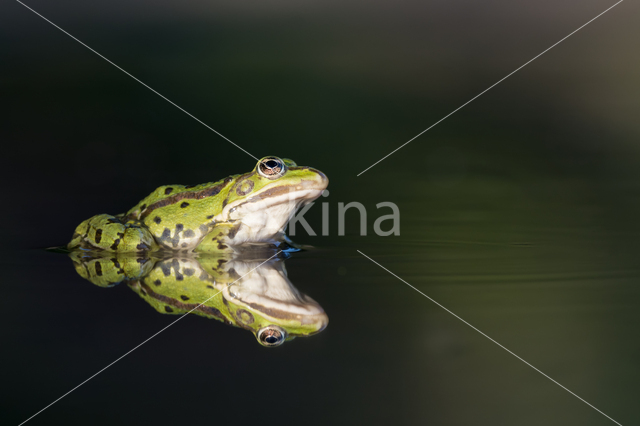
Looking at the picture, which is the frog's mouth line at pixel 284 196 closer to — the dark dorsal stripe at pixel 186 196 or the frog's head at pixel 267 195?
the frog's head at pixel 267 195

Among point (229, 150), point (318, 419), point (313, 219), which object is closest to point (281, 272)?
point (318, 419)

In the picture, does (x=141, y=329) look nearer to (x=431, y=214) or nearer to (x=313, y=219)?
(x=313, y=219)

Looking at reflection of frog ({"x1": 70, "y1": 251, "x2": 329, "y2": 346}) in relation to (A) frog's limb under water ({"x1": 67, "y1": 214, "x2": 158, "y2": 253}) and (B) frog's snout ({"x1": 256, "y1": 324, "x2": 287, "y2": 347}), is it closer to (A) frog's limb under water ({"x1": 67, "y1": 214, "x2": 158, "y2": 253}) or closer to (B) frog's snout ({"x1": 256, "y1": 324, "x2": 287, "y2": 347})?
(B) frog's snout ({"x1": 256, "y1": 324, "x2": 287, "y2": 347})

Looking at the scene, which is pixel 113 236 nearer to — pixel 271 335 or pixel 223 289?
pixel 223 289

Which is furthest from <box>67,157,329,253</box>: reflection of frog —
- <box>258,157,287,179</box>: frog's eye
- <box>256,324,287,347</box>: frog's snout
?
<box>256,324,287,347</box>: frog's snout

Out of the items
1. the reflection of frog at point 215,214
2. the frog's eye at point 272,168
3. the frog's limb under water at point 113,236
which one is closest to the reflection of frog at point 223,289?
the frog's limb under water at point 113,236

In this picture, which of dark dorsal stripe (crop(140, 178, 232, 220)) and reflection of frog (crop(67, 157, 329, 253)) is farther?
dark dorsal stripe (crop(140, 178, 232, 220))
